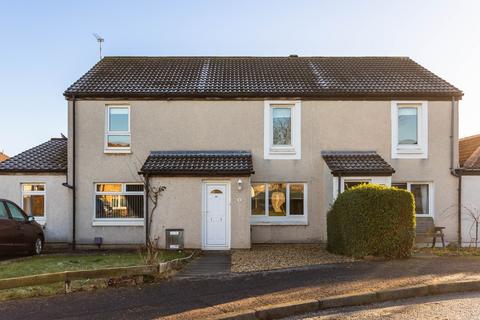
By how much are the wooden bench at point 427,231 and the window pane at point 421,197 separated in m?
0.58

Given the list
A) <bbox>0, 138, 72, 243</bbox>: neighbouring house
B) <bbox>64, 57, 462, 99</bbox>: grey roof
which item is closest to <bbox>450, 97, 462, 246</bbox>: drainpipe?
<bbox>64, 57, 462, 99</bbox>: grey roof

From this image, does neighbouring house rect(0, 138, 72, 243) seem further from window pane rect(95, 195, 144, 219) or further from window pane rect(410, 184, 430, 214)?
window pane rect(410, 184, 430, 214)

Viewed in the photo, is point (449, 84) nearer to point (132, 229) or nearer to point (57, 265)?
point (132, 229)

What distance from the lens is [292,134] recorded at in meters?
18.3

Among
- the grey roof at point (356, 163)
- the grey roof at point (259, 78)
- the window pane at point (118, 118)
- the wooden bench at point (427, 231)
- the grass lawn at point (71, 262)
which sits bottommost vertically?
the grass lawn at point (71, 262)

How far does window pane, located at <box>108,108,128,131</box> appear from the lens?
18.4 metres

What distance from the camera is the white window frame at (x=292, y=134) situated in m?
18.1

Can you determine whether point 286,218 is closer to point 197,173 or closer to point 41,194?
point 197,173

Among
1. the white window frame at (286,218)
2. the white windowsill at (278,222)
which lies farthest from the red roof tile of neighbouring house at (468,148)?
the white windowsill at (278,222)

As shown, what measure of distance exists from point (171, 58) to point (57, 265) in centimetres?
1190

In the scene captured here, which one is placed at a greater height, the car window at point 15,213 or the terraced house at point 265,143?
the terraced house at point 265,143

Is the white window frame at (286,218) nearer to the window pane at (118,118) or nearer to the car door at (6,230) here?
the window pane at (118,118)

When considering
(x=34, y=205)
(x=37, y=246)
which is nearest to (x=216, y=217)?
(x=37, y=246)

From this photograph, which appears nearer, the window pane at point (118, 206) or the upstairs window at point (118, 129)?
the window pane at point (118, 206)
